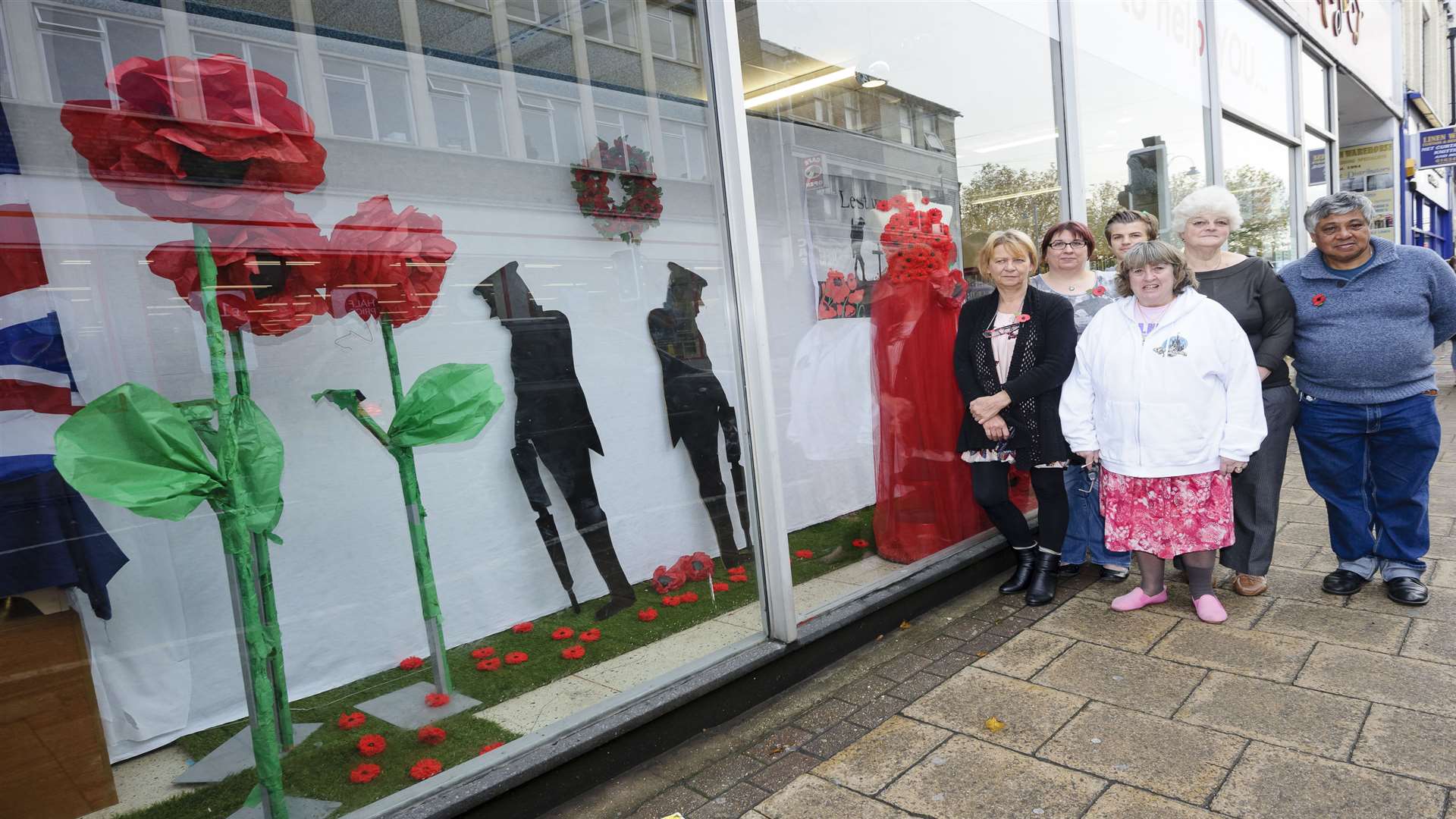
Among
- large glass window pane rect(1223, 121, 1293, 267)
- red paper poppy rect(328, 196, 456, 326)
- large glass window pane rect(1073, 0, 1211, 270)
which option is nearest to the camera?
red paper poppy rect(328, 196, 456, 326)

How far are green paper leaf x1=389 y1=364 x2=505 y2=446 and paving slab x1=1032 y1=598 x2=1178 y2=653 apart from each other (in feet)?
7.63

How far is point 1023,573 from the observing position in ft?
12.0

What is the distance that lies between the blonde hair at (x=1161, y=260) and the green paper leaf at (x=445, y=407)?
2.35m

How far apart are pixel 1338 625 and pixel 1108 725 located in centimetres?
129

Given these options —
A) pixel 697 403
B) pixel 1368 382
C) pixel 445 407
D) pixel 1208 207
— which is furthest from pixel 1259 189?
pixel 445 407

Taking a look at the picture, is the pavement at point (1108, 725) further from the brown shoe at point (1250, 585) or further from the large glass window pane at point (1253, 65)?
the large glass window pane at point (1253, 65)

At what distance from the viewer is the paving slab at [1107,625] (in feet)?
9.87

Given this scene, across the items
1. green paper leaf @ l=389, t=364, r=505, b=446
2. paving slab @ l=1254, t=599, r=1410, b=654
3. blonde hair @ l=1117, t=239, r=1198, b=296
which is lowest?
paving slab @ l=1254, t=599, r=1410, b=654

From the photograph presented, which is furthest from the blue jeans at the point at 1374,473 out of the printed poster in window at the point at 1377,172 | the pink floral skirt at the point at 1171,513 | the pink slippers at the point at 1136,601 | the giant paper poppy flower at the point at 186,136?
the printed poster in window at the point at 1377,172

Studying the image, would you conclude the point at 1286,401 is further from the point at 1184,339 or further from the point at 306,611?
the point at 306,611

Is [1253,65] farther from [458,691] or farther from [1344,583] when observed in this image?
[458,691]

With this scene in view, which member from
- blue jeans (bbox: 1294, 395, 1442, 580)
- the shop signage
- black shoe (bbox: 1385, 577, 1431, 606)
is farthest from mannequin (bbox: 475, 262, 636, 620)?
the shop signage

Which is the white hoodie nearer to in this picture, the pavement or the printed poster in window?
the pavement

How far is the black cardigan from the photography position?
327cm
